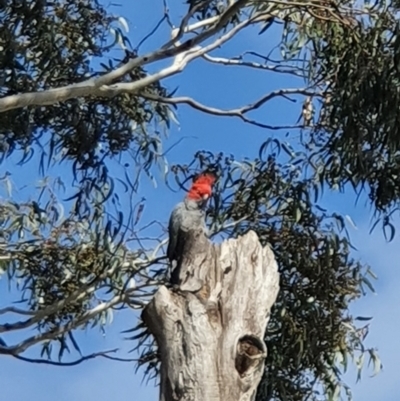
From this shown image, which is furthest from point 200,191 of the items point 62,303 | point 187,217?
point 62,303

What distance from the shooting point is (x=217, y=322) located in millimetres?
4141

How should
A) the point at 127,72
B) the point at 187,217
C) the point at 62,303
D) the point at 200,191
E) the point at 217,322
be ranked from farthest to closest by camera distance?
the point at 62,303 < the point at 127,72 < the point at 200,191 < the point at 187,217 < the point at 217,322

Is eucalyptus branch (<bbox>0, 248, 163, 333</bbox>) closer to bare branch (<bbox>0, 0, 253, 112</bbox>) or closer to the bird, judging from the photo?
bare branch (<bbox>0, 0, 253, 112</bbox>)

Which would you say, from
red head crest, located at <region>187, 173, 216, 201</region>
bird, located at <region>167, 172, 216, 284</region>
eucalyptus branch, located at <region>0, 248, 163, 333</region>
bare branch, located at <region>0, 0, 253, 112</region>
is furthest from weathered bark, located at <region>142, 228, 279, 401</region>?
eucalyptus branch, located at <region>0, 248, 163, 333</region>

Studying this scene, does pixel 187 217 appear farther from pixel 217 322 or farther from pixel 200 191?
pixel 217 322

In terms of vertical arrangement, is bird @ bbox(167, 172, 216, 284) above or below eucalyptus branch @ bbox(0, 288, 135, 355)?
below

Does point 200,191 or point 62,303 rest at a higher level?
point 62,303

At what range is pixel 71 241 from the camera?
770cm

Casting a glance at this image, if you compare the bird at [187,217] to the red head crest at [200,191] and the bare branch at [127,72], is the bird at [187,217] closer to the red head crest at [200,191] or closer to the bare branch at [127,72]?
the red head crest at [200,191]

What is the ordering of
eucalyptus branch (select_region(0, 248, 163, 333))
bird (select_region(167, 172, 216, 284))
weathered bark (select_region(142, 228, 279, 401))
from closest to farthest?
weathered bark (select_region(142, 228, 279, 401)) → bird (select_region(167, 172, 216, 284)) → eucalyptus branch (select_region(0, 248, 163, 333))

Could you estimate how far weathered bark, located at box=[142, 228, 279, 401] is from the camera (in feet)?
13.3

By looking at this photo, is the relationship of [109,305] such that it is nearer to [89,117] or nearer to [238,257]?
[89,117]

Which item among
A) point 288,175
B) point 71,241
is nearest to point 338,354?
point 288,175

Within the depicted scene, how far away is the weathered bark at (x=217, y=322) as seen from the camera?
4047 millimetres
